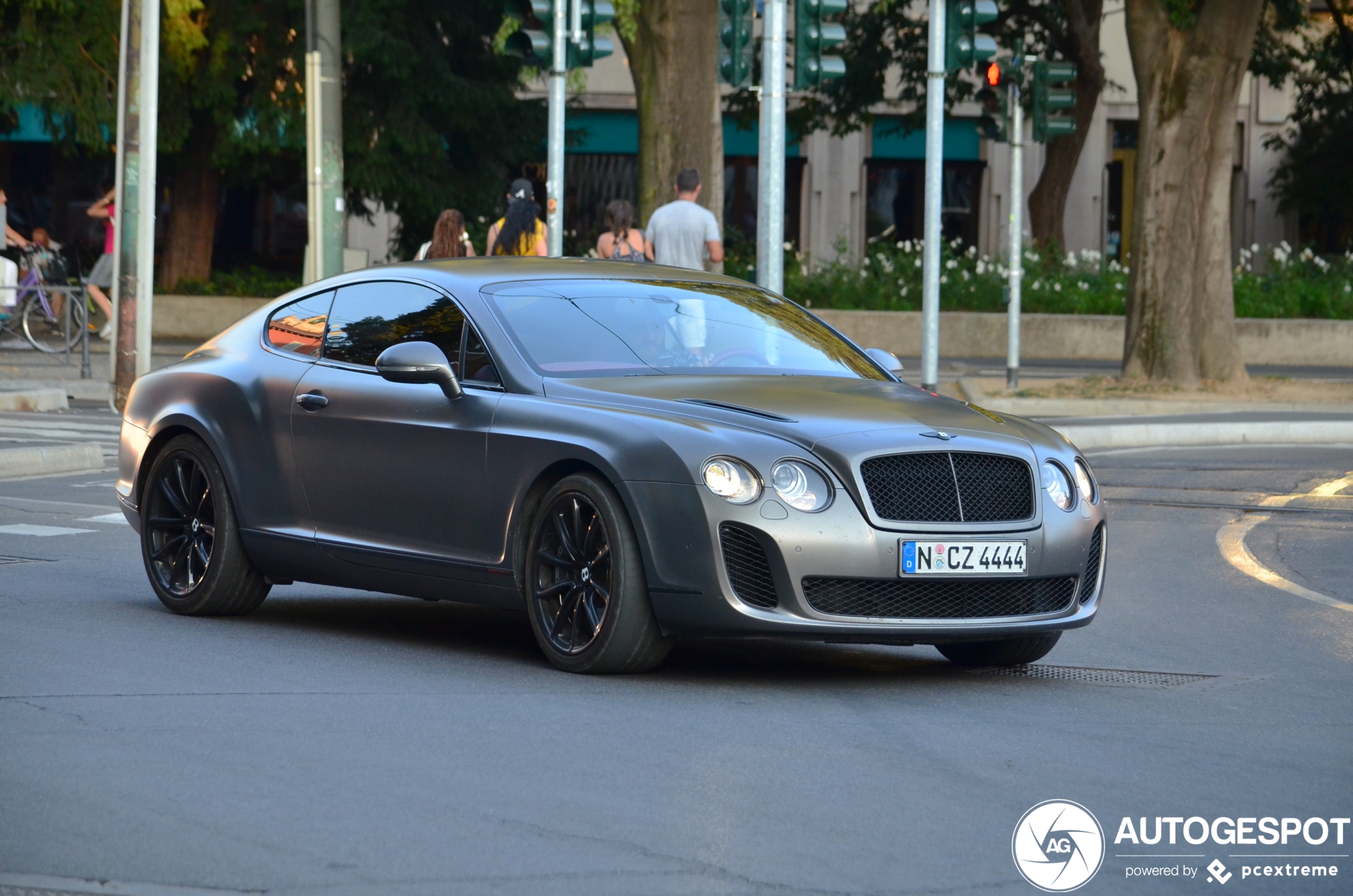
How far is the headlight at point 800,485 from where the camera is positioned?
6785 millimetres

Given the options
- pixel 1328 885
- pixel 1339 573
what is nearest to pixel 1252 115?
pixel 1339 573

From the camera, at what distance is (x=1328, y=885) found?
465 centimetres

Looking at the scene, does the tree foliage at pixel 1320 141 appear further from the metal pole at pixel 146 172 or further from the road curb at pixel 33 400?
the road curb at pixel 33 400

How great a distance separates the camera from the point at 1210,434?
1905 centimetres

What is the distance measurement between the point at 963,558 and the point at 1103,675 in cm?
97

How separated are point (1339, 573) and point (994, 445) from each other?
4207mm

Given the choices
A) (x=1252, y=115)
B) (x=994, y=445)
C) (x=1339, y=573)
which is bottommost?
(x=1339, y=573)

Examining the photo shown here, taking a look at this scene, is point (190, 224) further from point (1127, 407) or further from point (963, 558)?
point (963, 558)

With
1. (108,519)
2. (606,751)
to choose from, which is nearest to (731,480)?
(606,751)

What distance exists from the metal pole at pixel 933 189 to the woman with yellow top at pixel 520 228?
4.10 meters

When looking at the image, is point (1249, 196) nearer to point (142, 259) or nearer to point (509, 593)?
point (142, 259)

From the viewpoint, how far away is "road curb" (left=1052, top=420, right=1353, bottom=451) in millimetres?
18609

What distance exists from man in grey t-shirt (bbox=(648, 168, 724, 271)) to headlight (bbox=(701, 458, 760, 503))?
1058 cm

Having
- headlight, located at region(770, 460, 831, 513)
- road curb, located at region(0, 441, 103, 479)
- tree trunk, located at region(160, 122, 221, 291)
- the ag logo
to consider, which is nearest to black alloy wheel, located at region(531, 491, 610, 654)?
headlight, located at region(770, 460, 831, 513)
